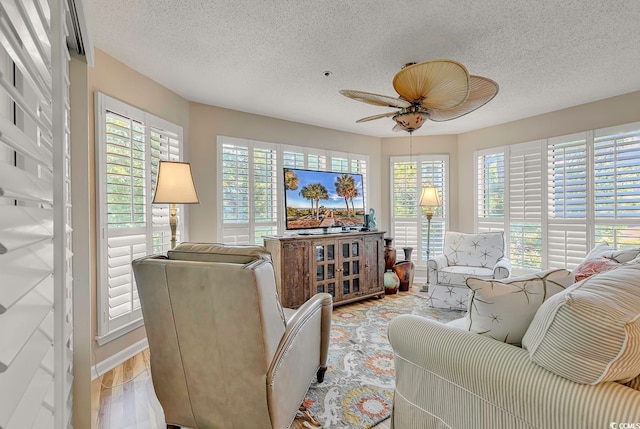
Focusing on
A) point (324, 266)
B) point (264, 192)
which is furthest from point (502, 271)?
point (264, 192)

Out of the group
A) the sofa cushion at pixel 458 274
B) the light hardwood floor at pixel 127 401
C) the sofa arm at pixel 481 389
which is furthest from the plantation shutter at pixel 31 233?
the sofa cushion at pixel 458 274

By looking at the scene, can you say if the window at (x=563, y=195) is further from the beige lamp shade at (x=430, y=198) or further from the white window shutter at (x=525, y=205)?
the beige lamp shade at (x=430, y=198)

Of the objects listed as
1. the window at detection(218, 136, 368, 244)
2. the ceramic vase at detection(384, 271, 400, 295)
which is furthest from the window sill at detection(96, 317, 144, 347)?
the ceramic vase at detection(384, 271, 400, 295)

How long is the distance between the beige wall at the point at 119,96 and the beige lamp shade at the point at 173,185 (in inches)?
19.6

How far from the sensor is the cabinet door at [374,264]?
424cm

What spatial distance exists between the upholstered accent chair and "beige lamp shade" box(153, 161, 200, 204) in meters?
2.97

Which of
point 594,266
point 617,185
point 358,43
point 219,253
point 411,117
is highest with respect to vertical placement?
point 358,43

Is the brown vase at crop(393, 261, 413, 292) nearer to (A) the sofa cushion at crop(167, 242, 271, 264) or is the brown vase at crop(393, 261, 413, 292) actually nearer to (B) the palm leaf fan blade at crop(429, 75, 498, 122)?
(B) the palm leaf fan blade at crop(429, 75, 498, 122)

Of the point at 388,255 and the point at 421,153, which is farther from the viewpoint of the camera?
the point at 421,153

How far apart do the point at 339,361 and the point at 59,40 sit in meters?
2.54

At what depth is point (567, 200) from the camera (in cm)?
392

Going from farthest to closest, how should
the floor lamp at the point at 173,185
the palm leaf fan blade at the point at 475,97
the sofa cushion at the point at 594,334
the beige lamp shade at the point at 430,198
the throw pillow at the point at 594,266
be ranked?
the beige lamp shade at the point at 430,198 < the floor lamp at the point at 173,185 < the throw pillow at the point at 594,266 < the palm leaf fan blade at the point at 475,97 < the sofa cushion at the point at 594,334

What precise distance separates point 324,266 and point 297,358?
2138mm

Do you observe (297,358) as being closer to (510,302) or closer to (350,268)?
(510,302)
